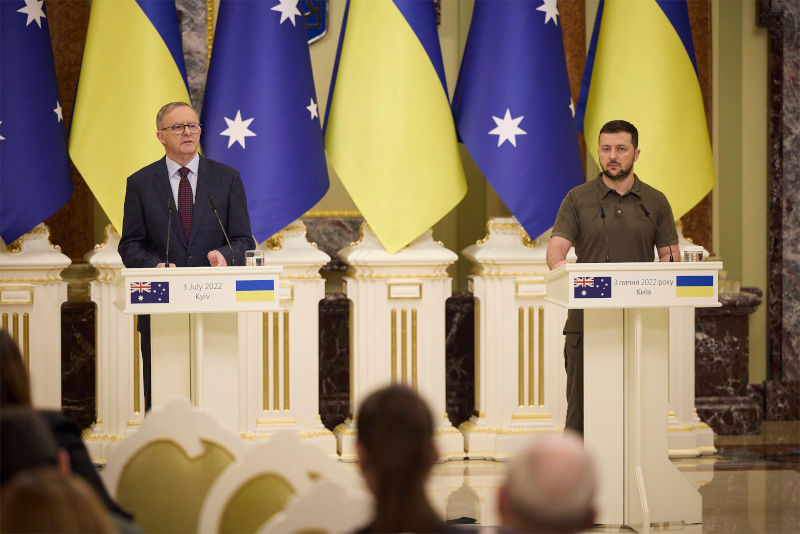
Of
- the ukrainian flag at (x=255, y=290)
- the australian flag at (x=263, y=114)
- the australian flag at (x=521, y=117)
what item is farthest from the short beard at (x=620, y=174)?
the australian flag at (x=263, y=114)

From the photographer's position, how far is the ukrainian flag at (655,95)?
6.25 meters

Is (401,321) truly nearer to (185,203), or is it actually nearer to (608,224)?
(608,224)

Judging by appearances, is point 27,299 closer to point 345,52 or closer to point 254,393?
point 254,393

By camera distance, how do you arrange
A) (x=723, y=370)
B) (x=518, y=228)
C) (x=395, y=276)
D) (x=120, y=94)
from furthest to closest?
(x=723, y=370) < (x=518, y=228) < (x=395, y=276) < (x=120, y=94)

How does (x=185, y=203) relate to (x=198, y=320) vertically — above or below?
above

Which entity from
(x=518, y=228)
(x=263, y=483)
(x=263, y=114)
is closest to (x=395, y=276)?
(x=518, y=228)

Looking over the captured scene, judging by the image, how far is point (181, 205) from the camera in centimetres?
477

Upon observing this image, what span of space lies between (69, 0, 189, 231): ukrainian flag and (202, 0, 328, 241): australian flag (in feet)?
0.90

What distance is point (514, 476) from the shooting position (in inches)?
75.3

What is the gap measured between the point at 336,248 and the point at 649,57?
2235 mm

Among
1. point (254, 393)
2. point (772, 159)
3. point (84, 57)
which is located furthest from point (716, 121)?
point (84, 57)

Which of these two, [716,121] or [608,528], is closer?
[608,528]

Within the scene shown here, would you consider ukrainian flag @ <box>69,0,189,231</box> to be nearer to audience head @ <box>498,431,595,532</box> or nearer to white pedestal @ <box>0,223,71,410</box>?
white pedestal @ <box>0,223,71,410</box>

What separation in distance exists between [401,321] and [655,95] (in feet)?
6.14
